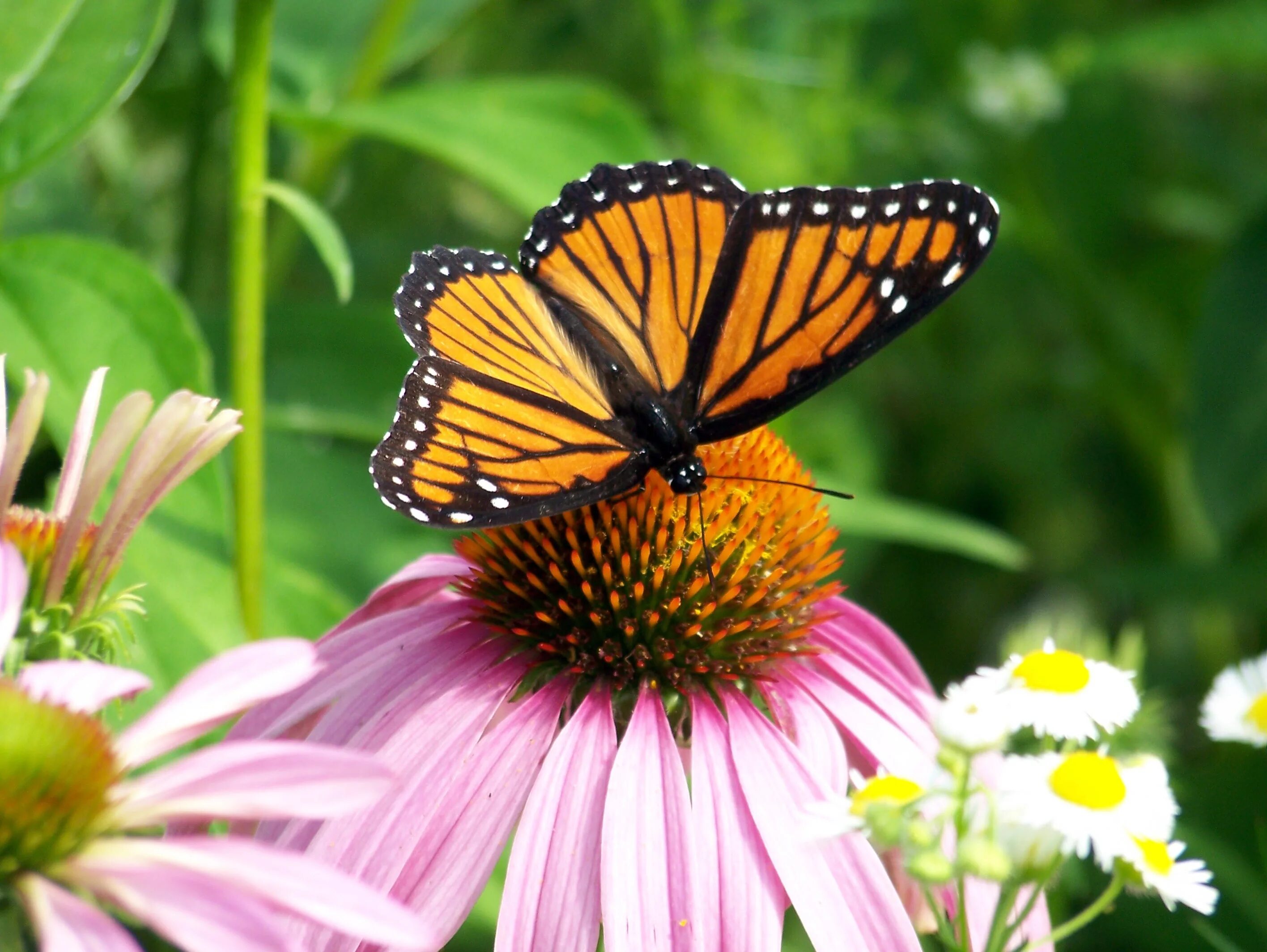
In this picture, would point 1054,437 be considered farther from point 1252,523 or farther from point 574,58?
point 574,58

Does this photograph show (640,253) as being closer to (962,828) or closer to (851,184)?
(962,828)

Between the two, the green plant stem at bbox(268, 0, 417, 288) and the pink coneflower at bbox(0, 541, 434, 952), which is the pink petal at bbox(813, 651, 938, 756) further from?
the green plant stem at bbox(268, 0, 417, 288)

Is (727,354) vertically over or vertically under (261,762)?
over

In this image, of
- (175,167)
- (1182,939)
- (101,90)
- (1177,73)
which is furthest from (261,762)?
(1177,73)

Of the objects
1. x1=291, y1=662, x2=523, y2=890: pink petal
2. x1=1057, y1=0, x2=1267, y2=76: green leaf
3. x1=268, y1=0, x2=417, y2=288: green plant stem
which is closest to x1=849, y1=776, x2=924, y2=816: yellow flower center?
x1=291, y1=662, x2=523, y2=890: pink petal

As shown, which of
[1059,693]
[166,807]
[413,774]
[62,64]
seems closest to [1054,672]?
[1059,693]
